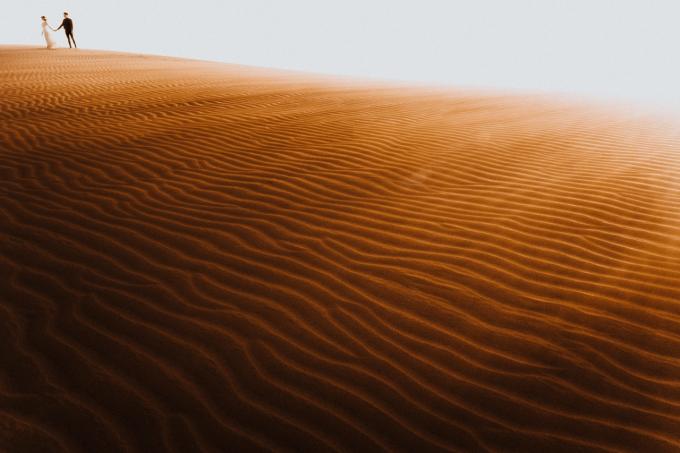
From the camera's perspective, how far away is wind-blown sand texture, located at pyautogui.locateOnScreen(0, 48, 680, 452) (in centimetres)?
227

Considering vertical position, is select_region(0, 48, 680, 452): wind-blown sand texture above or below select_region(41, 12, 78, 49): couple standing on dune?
below

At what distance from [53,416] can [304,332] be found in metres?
1.35

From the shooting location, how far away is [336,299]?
3.13 meters

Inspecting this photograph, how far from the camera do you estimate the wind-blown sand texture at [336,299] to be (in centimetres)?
227

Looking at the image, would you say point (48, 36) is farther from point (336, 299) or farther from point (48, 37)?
point (336, 299)

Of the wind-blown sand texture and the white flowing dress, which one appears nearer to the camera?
the wind-blown sand texture

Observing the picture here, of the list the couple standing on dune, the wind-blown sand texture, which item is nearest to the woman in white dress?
the couple standing on dune

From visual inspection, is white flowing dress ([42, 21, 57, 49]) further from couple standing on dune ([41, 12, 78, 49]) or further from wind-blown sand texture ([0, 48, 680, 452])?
wind-blown sand texture ([0, 48, 680, 452])

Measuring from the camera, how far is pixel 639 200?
15.5 ft

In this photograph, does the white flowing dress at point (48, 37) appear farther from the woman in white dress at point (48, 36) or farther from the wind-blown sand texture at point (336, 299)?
the wind-blown sand texture at point (336, 299)

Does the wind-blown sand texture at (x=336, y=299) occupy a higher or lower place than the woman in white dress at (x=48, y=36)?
lower

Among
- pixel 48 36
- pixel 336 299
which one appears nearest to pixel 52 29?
pixel 48 36

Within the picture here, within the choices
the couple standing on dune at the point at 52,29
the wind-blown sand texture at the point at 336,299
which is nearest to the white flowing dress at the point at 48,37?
the couple standing on dune at the point at 52,29

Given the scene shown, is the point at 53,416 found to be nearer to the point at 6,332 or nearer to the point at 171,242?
the point at 6,332
